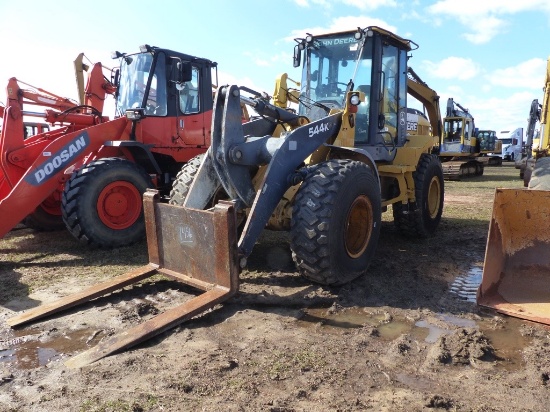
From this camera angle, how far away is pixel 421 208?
644 cm

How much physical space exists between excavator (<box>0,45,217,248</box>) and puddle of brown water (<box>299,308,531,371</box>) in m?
3.51

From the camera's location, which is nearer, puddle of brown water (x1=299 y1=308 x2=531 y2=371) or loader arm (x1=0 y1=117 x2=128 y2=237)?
puddle of brown water (x1=299 y1=308 x2=531 y2=371)

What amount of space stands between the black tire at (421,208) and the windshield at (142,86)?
402 centimetres

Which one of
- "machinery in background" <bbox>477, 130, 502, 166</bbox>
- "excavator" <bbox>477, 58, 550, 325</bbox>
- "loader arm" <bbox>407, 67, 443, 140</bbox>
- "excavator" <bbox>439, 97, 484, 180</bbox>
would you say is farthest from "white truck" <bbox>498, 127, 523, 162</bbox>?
"excavator" <bbox>477, 58, 550, 325</bbox>

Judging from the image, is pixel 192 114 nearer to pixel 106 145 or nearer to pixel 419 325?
pixel 106 145

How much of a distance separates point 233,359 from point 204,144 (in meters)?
5.47

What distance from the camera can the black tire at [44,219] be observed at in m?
7.24

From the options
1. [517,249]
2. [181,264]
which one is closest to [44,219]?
[181,264]

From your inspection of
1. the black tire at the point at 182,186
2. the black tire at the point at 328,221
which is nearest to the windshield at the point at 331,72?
the black tire at the point at 328,221

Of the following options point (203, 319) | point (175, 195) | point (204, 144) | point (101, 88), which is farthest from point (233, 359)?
point (101, 88)

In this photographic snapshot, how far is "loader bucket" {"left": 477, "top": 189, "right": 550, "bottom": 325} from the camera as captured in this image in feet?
13.4

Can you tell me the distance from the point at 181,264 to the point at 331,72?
3.25 metres

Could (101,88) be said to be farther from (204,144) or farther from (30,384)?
(30,384)

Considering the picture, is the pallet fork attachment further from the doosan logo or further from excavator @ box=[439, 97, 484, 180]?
excavator @ box=[439, 97, 484, 180]
